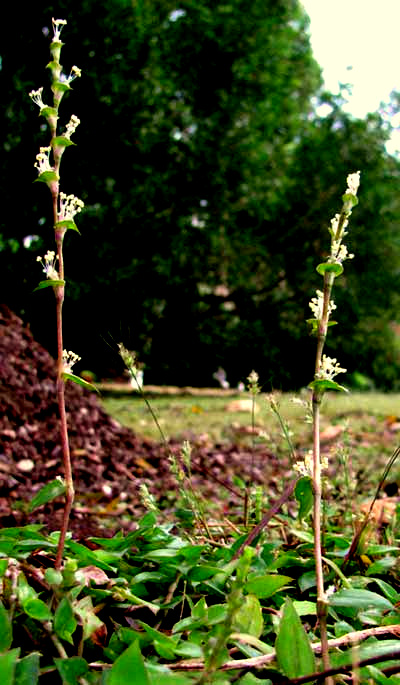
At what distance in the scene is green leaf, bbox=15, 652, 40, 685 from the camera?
2.92 ft

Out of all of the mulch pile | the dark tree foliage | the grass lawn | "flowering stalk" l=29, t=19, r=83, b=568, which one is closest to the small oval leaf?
"flowering stalk" l=29, t=19, r=83, b=568

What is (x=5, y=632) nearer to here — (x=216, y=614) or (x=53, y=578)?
(x=53, y=578)

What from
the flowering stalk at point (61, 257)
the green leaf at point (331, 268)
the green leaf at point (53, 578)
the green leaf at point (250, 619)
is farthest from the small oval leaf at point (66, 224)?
the green leaf at point (250, 619)

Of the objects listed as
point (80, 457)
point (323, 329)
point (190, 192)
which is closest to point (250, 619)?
point (323, 329)

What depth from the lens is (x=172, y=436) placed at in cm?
576

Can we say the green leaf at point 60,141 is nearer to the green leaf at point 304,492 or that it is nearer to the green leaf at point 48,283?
the green leaf at point 48,283

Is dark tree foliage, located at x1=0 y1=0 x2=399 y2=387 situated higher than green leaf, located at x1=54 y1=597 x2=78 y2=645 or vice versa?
dark tree foliage, located at x1=0 y1=0 x2=399 y2=387

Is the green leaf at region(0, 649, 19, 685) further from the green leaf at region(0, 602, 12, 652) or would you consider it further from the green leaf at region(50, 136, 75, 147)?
the green leaf at region(50, 136, 75, 147)

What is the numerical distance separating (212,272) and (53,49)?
9095mm

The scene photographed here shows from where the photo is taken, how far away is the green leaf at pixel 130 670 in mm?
Result: 815

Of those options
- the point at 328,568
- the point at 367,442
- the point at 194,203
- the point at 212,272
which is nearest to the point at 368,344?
the point at 212,272

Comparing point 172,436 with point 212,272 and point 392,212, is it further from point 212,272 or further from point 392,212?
point 392,212

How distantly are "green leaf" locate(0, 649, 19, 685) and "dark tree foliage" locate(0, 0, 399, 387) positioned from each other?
689cm

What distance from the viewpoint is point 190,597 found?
3.92 feet
